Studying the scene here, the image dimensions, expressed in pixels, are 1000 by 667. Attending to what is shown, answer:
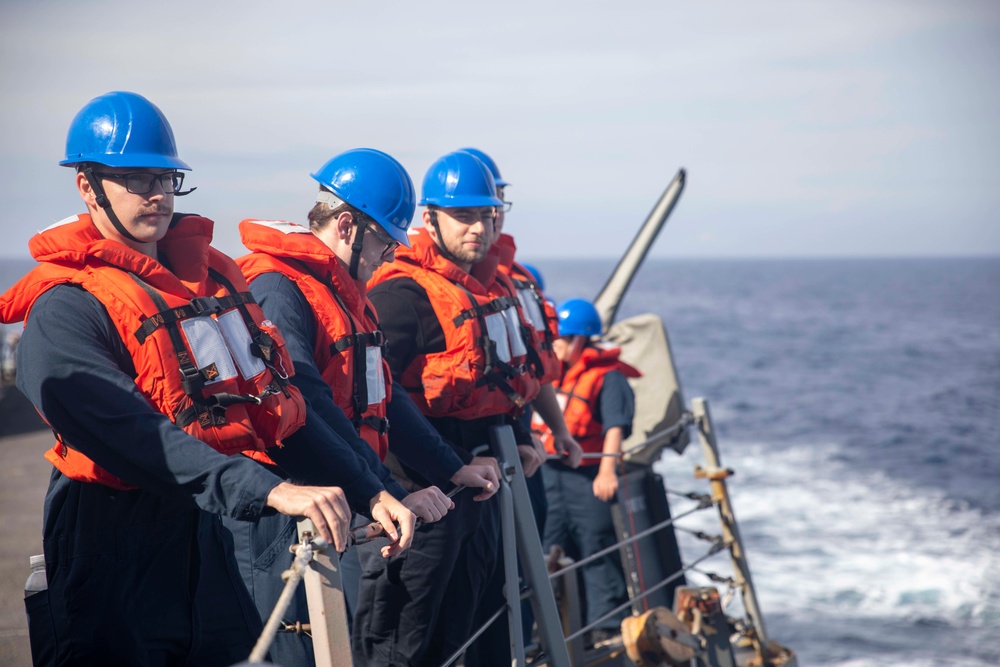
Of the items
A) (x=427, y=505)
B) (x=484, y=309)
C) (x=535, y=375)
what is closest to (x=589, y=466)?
(x=535, y=375)

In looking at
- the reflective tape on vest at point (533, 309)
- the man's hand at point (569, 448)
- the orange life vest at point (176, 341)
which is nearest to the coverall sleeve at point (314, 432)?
the orange life vest at point (176, 341)

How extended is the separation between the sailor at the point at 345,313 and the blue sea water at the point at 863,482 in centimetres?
1344

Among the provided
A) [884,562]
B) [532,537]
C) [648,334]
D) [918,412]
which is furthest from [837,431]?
[532,537]

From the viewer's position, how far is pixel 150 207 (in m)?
2.51

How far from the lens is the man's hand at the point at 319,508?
2.09 m

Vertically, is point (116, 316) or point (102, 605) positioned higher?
point (116, 316)

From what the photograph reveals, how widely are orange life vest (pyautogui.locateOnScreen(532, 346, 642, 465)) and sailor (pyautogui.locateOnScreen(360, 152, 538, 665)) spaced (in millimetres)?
2359

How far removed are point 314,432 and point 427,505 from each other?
36 centimetres

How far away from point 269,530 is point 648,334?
5066mm

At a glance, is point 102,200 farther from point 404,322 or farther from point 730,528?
point 730,528

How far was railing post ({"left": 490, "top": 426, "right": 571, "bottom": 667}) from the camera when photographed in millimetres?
3516

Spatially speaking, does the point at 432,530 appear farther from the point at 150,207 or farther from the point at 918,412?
the point at 918,412

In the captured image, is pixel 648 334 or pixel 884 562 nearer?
pixel 648 334

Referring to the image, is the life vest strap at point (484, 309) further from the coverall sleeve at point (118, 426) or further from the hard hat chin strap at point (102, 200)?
the coverall sleeve at point (118, 426)
